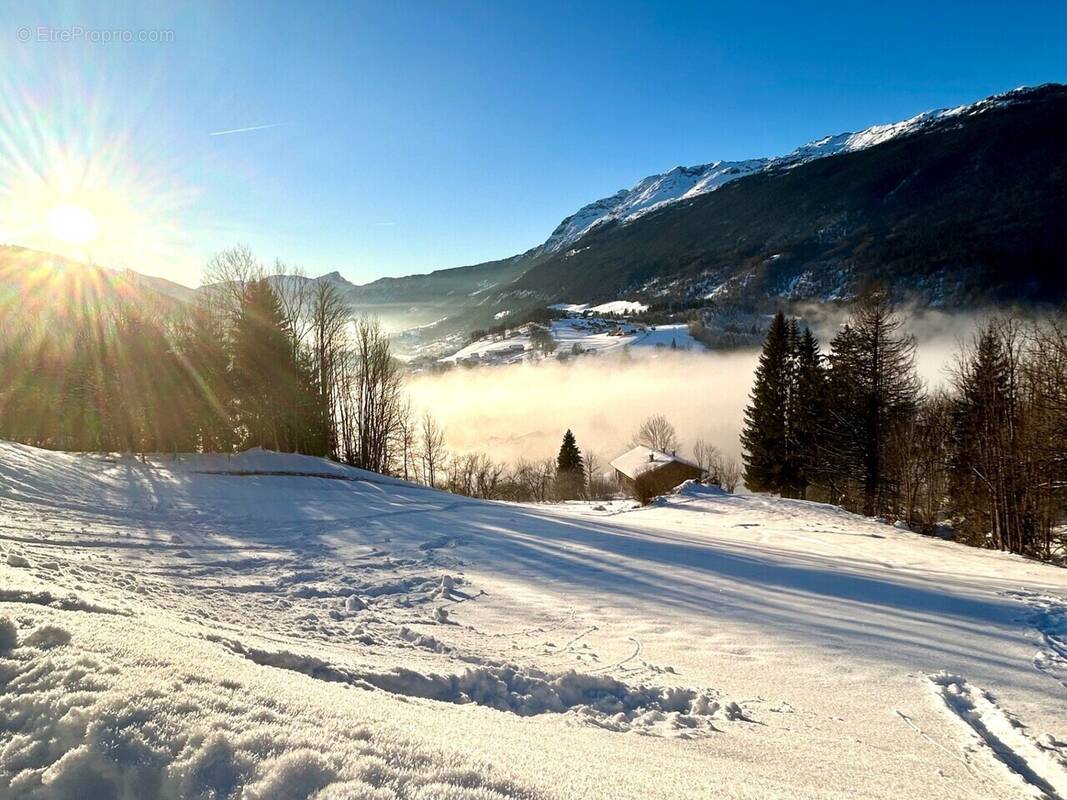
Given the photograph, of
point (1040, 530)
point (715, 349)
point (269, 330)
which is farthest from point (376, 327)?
point (715, 349)

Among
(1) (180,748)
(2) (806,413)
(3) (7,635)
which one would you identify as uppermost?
(2) (806,413)

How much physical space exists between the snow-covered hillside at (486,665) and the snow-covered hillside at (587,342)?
150m

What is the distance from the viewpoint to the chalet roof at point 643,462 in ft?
130

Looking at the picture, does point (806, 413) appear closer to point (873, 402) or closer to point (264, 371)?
point (873, 402)

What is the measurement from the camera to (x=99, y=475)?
1180cm

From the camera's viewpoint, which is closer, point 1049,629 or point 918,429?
point 1049,629

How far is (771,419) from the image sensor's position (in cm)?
3344

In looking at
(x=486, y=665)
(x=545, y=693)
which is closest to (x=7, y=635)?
(x=486, y=665)

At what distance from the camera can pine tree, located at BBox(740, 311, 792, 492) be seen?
32.9 metres

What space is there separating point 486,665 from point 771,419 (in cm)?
3400

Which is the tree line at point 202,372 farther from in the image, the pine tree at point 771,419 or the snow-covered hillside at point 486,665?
the pine tree at point 771,419

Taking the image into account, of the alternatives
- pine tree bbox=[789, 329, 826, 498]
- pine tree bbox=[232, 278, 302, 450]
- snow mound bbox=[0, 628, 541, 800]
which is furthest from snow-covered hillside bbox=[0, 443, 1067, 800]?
pine tree bbox=[789, 329, 826, 498]

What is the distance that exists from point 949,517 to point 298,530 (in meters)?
34.4

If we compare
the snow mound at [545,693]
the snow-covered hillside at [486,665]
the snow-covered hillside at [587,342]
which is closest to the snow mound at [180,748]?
the snow-covered hillside at [486,665]
